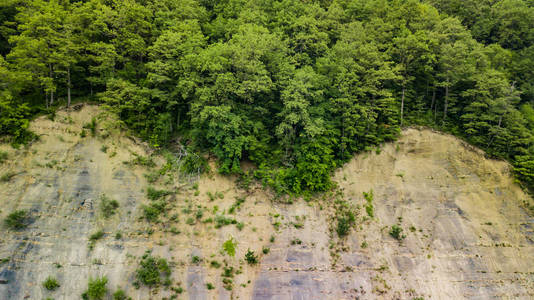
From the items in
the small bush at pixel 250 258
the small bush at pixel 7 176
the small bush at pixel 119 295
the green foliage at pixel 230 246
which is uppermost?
A: the small bush at pixel 7 176

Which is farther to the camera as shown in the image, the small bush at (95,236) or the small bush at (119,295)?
the small bush at (95,236)

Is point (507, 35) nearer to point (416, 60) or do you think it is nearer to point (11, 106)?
point (416, 60)

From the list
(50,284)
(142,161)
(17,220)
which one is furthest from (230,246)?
(17,220)

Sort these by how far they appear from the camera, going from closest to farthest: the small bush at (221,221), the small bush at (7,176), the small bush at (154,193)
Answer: the small bush at (7,176) < the small bush at (221,221) < the small bush at (154,193)

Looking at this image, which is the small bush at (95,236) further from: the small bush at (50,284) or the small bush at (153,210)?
the small bush at (153,210)

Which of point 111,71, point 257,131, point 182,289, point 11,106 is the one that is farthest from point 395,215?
point 11,106

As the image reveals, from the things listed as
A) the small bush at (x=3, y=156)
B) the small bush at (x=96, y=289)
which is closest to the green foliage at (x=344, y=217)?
the small bush at (x=96, y=289)

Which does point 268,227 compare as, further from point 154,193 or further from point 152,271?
point 154,193
